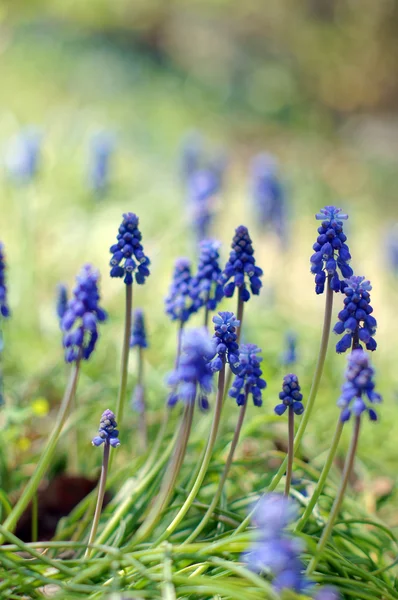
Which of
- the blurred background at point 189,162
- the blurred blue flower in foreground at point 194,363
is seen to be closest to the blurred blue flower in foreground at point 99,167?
the blurred background at point 189,162

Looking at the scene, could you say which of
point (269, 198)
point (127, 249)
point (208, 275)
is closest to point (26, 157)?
point (269, 198)

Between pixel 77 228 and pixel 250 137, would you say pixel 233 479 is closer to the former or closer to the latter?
pixel 77 228

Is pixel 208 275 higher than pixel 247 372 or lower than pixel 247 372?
higher

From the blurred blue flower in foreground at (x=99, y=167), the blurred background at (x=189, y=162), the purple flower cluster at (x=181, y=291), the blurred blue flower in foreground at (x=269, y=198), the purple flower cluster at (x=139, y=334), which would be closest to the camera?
the purple flower cluster at (x=181, y=291)

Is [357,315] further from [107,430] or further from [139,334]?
[139,334]

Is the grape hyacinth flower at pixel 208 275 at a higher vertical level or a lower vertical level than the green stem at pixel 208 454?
higher

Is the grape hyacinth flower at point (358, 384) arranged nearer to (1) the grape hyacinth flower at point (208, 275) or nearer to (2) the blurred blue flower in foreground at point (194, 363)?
(2) the blurred blue flower in foreground at point (194, 363)
